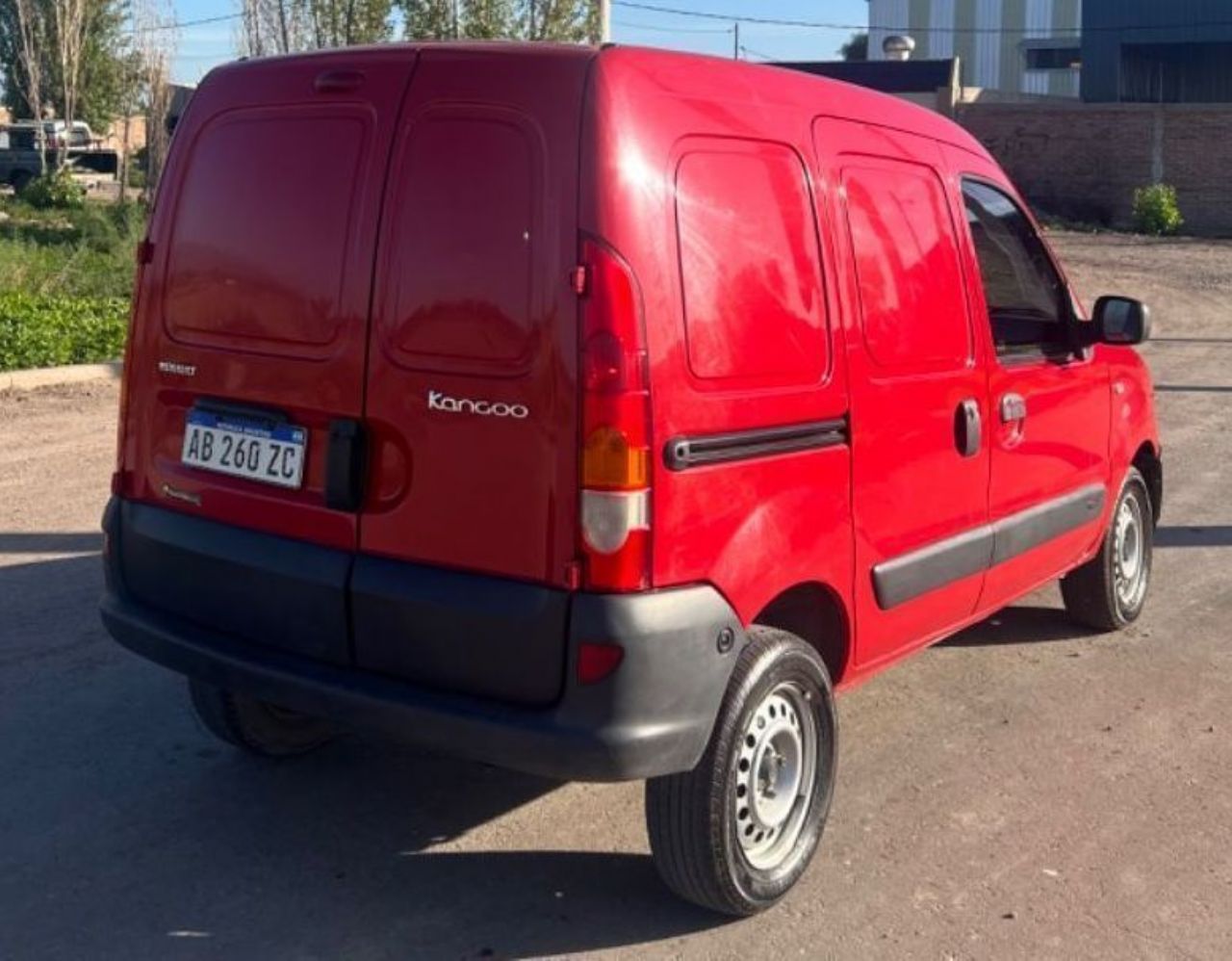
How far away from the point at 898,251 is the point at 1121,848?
1.84 metres

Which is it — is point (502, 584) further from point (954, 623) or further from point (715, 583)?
point (954, 623)

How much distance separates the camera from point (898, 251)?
183 inches

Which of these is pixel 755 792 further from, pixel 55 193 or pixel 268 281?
pixel 55 193

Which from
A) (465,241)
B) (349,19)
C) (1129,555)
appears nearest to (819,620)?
(465,241)

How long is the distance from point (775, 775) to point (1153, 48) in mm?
50907

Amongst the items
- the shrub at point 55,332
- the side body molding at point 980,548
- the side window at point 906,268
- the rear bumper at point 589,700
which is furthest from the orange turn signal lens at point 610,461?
the shrub at point 55,332

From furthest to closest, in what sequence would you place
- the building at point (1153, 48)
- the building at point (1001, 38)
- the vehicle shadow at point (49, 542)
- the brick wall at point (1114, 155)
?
the building at point (1001, 38)
the building at point (1153, 48)
the brick wall at point (1114, 155)
the vehicle shadow at point (49, 542)

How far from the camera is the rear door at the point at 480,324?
368cm

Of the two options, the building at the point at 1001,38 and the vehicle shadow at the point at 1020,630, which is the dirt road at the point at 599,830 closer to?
the vehicle shadow at the point at 1020,630

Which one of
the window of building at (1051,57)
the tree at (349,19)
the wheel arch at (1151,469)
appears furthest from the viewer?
the window of building at (1051,57)

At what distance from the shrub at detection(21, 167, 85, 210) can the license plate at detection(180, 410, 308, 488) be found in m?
24.5

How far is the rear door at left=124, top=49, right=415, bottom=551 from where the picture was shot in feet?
13.1

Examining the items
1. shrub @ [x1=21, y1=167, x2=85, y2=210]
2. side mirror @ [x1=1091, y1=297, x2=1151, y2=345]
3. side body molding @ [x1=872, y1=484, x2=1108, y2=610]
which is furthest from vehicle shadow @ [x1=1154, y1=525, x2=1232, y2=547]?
shrub @ [x1=21, y1=167, x2=85, y2=210]

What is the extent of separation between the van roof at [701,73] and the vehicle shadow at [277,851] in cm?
211
